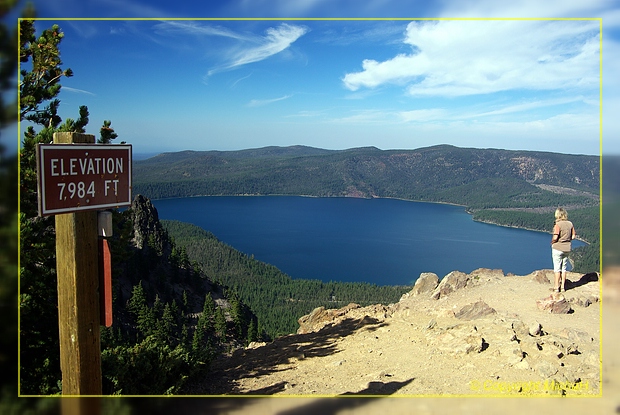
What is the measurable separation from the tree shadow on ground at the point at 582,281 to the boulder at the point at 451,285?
1.73 metres

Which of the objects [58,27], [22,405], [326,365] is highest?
[58,27]

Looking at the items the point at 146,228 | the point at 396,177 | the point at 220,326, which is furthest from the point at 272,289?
the point at 396,177

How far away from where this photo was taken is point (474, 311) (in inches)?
249

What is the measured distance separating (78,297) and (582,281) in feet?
24.5

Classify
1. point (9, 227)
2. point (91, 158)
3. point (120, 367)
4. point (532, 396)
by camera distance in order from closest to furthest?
point (91, 158) < point (9, 227) < point (532, 396) < point (120, 367)

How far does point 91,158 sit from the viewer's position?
220 cm

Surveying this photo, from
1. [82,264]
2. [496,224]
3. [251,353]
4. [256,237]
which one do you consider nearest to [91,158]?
[82,264]

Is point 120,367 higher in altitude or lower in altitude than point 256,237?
higher

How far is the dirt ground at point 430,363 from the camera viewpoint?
3.42 m

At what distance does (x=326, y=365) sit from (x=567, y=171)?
119 metres

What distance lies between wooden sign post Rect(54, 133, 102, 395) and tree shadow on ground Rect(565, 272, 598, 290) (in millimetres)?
6984

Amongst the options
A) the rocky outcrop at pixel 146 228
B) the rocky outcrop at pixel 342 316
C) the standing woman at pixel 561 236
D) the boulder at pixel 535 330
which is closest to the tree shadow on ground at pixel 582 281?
the standing woman at pixel 561 236

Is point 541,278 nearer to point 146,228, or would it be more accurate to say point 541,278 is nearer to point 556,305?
point 556,305

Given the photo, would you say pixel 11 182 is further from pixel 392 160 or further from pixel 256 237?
pixel 392 160
